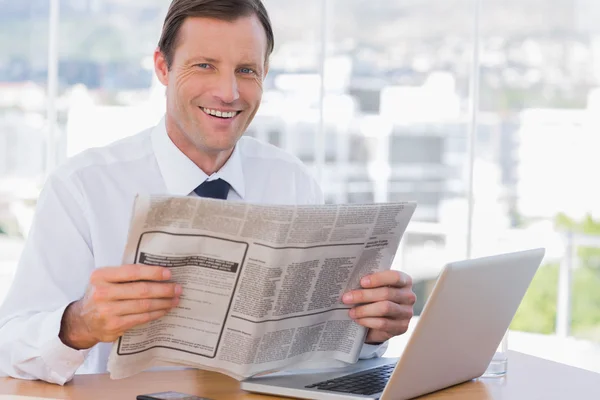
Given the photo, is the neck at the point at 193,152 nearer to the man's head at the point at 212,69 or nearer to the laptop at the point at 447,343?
the man's head at the point at 212,69

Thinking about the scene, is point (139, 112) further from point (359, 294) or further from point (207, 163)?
point (359, 294)

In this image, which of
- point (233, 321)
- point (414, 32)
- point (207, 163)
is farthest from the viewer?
point (414, 32)

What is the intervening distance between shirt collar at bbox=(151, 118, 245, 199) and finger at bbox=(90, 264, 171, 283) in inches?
20.8

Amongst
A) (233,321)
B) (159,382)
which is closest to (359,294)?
(233,321)

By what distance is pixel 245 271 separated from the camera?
142cm

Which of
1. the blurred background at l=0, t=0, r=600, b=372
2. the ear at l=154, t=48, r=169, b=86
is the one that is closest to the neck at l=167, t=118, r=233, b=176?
the ear at l=154, t=48, r=169, b=86

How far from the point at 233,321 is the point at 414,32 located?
4656mm

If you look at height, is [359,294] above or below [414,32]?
below

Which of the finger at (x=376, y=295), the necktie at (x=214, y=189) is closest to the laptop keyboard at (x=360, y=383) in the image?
the finger at (x=376, y=295)

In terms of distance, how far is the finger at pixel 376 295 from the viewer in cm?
161

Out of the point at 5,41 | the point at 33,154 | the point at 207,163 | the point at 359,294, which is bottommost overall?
the point at 359,294

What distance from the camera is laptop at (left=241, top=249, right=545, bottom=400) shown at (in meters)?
1.38

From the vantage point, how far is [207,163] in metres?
1.97

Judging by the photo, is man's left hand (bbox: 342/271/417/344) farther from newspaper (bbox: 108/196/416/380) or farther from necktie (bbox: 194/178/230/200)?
necktie (bbox: 194/178/230/200)
